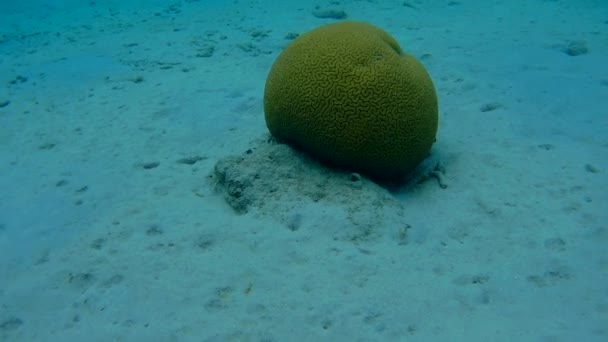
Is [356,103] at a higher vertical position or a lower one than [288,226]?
higher

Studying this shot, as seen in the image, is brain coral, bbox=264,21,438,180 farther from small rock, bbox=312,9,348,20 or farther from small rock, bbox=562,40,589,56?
small rock, bbox=312,9,348,20

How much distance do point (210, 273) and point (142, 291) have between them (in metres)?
0.47

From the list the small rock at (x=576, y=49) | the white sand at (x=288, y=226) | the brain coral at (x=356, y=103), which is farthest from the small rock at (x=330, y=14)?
the brain coral at (x=356, y=103)

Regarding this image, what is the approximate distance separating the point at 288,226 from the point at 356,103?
1.23 meters

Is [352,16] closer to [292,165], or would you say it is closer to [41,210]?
[292,165]

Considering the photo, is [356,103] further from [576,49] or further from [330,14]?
[330,14]

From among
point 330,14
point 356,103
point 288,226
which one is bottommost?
point 288,226

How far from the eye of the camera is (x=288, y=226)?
3.43m

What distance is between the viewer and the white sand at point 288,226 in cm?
268

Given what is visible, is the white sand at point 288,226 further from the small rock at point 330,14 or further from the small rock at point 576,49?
the small rock at point 330,14

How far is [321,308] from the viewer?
2729 mm

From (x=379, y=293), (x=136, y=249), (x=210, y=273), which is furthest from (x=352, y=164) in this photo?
(x=136, y=249)

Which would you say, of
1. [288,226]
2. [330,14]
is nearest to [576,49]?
[330,14]

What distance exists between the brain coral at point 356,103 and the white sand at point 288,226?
0.34 metres
